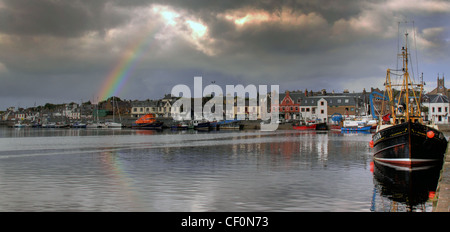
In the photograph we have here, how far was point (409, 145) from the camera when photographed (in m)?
34.1

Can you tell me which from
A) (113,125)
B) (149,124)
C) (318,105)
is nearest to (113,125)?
(113,125)

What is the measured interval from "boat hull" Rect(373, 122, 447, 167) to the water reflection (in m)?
1.04

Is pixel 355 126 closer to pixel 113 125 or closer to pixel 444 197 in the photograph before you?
pixel 113 125

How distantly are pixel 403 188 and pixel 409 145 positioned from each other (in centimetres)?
1005

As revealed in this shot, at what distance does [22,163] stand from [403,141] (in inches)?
1272

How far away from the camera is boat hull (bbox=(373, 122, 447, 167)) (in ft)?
112

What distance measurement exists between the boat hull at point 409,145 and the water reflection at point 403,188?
1041 mm

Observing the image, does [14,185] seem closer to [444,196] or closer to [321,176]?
[321,176]

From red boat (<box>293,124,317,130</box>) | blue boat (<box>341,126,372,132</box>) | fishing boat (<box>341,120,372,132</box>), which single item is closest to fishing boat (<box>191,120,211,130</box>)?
red boat (<box>293,124,317,130</box>)

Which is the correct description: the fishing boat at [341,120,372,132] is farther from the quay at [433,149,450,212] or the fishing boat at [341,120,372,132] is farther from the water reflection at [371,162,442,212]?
the quay at [433,149,450,212]

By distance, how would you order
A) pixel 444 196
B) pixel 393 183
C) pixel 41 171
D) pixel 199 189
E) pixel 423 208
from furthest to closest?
pixel 41 171, pixel 393 183, pixel 199 189, pixel 423 208, pixel 444 196
